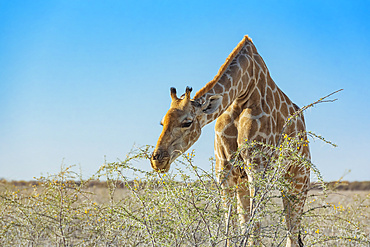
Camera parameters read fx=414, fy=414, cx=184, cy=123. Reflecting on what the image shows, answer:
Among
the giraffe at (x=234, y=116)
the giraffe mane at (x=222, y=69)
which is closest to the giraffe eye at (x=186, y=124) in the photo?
the giraffe at (x=234, y=116)

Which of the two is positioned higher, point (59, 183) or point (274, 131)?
point (274, 131)

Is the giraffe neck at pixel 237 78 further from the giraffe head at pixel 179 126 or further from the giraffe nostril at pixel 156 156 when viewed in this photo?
the giraffe nostril at pixel 156 156

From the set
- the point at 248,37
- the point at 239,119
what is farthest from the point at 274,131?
the point at 248,37

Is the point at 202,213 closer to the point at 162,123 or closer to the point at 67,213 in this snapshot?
the point at 162,123

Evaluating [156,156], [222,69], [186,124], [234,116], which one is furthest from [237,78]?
[156,156]

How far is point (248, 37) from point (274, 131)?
59.9 inches

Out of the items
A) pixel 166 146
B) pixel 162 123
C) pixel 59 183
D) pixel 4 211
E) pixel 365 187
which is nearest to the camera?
pixel 166 146

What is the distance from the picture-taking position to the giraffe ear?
4977mm

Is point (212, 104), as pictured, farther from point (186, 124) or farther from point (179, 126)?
point (179, 126)

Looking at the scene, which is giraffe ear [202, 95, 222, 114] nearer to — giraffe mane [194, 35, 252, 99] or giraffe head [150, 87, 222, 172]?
giraffe head [150, 87, 222, 172]

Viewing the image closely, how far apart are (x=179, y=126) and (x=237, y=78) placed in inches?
44.9

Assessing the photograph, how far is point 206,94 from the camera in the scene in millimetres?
5199

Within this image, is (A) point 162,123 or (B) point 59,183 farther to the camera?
(B) point 59,183

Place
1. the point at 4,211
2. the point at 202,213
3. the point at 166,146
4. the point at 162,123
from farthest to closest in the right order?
the point at 4,211
the point at 162,123
the point at 166,146
the point at 202,213
